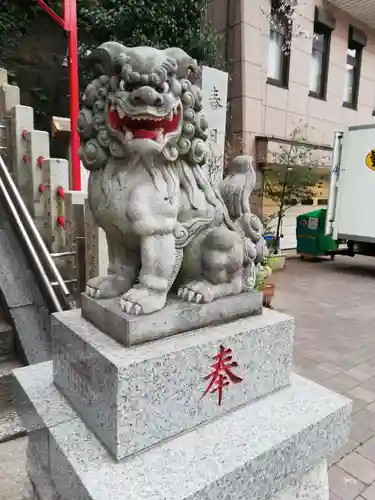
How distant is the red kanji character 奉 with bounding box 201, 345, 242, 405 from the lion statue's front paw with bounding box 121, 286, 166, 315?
33 centimetres

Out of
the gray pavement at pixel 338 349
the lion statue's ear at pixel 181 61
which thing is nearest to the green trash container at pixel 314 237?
the gray pavement at pixel 338 349

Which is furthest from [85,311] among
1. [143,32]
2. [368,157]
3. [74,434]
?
[368,157]

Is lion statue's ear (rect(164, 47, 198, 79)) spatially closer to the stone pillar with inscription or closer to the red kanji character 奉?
the stone pillar with inscription

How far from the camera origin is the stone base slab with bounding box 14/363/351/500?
128 cm

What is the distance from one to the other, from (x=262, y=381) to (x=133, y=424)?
0.66 m

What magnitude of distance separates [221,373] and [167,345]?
289 mm

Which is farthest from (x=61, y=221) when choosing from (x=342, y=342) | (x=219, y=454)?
(x=342, y=342)

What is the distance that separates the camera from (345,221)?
7793mm

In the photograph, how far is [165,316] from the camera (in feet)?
4.87

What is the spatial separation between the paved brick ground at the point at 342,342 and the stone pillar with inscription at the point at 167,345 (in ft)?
2.25

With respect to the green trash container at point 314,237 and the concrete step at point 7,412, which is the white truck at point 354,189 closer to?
the green trash container at point 314,237

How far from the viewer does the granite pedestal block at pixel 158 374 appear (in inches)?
52.6

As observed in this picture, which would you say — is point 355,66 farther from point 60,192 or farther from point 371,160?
point 60,192

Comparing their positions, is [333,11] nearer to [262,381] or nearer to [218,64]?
[218,64]
